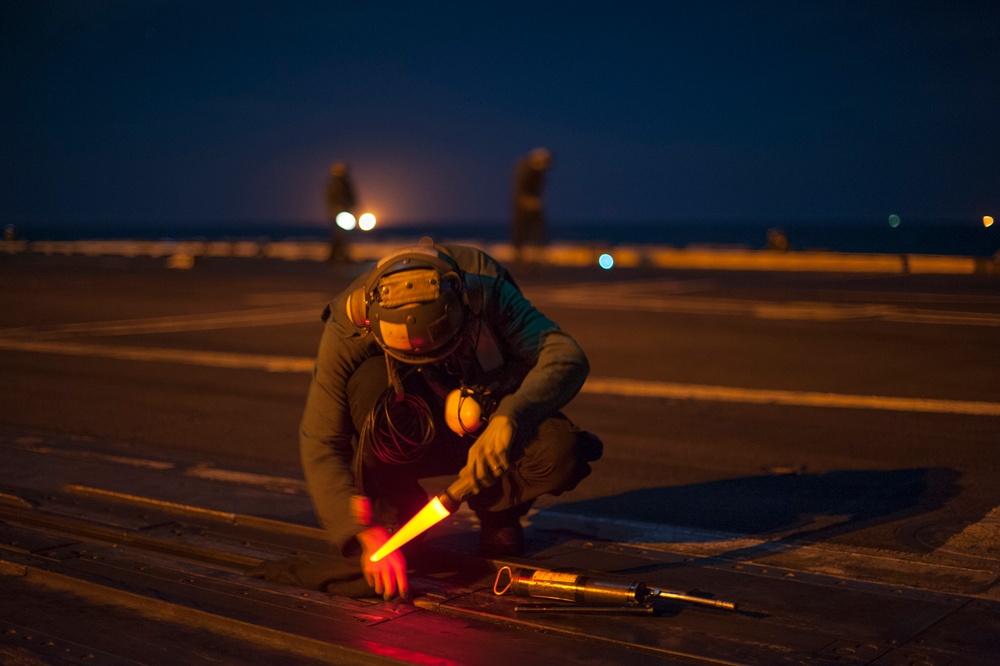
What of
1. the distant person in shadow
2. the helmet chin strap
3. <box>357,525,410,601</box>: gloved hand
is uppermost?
the distant person in shadow

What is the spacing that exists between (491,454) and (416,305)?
56cm

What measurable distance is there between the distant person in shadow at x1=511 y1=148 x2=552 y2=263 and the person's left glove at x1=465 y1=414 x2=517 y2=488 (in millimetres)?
22676

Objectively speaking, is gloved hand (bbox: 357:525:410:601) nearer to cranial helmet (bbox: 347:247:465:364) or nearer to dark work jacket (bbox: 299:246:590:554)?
dark work jacket (bbox: 299:246:590:554)

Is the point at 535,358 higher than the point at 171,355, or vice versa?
the point at 171,355

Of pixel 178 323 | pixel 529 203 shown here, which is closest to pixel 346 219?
pixel 178 323

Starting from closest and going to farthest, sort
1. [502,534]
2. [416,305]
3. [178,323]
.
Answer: [416,305] < [502,534] < [178,323]

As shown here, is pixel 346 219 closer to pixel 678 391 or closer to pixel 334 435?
pixel 678 391

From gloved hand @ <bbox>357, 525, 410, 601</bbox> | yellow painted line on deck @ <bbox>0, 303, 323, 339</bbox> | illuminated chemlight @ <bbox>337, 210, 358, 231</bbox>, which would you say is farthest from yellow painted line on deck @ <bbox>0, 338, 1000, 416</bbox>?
gloved hand @ <bbox>357, 525, 410, 601</bbox>

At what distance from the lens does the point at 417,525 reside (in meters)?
3.88

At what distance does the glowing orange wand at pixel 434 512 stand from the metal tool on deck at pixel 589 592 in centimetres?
46

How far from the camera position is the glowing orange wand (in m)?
3.74

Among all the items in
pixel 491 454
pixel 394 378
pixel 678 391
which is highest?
pixel 394 378

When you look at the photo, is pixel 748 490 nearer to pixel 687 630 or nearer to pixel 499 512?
pixel 499 512

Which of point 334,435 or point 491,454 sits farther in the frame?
point 334,435
